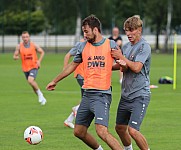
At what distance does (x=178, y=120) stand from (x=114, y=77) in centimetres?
1582

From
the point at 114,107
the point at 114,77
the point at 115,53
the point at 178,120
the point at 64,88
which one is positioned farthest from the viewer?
the point at 114,77

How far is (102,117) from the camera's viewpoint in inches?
360

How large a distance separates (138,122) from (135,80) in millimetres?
621

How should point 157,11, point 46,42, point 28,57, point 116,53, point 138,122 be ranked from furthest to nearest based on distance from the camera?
point 157,11 → point 46,42 → point 28,57 → point 138,122 → point 116,53

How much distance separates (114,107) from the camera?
17688 mm

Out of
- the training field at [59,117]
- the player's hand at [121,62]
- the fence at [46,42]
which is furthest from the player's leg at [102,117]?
the fence at [46,42]

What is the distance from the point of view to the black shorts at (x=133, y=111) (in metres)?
9.25

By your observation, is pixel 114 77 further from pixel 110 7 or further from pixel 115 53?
pixel 110 7

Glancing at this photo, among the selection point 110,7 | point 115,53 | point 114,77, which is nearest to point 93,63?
point 115,53

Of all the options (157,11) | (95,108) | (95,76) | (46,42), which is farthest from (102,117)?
(157,11)

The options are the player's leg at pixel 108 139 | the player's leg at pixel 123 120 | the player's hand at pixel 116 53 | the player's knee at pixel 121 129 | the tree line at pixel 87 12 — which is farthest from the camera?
the tree line at pixel 87 12

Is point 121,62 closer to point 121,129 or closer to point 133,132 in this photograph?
point 133,132

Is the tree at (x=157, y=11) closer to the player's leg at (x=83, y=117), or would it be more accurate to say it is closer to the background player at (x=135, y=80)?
the background player at (x=135, y=80)

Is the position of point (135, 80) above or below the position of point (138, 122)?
above
